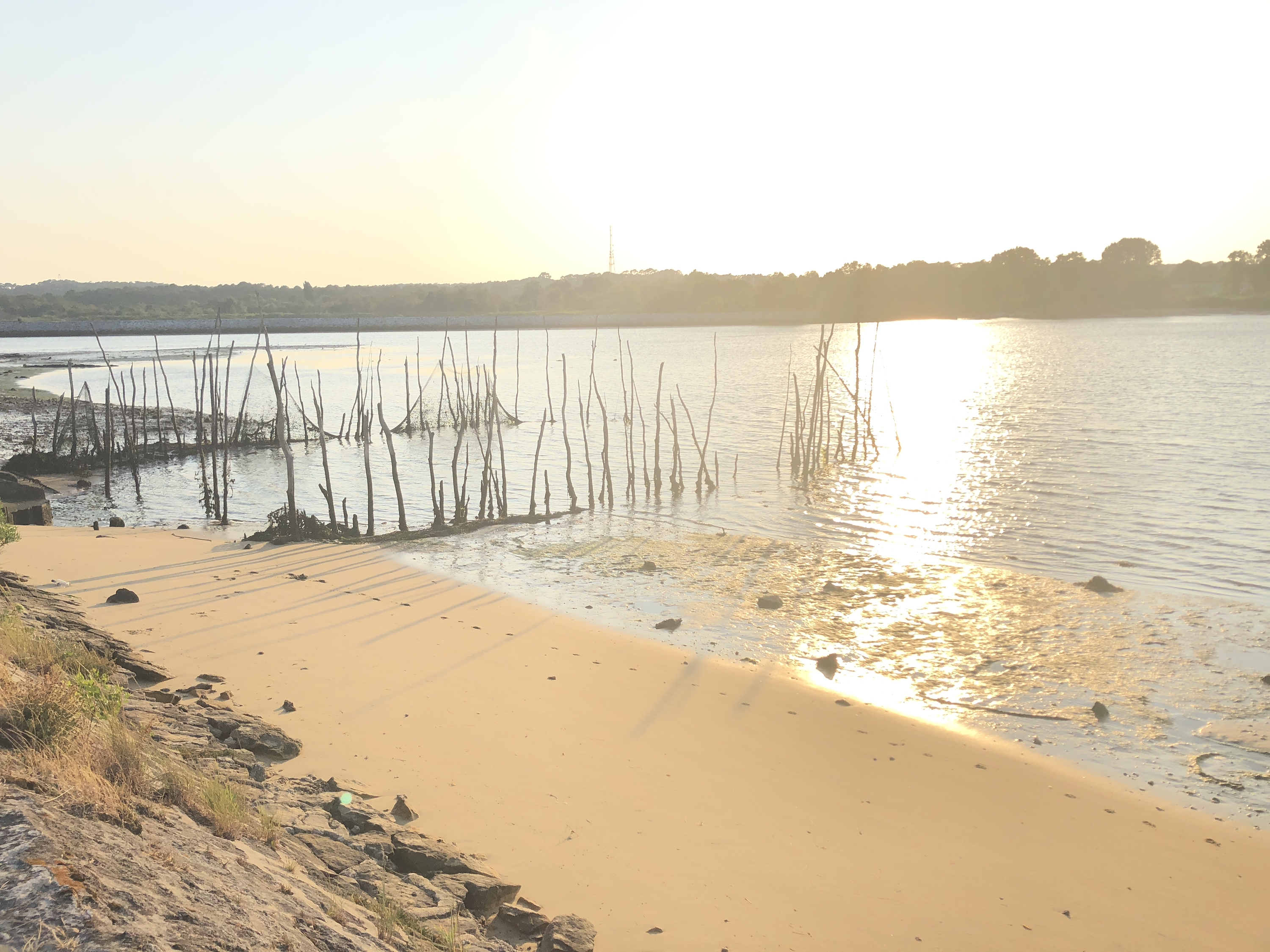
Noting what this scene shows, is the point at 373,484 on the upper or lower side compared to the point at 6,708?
lower

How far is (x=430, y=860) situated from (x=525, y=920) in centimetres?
53

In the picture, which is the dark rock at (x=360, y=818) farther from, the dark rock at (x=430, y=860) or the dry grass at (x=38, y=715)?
the dry grass at (x=38, y=715)

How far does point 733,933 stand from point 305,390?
114ft

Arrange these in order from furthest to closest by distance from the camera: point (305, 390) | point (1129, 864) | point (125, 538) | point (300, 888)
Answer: point (305, 390), point (125, 538), point (1129, 864), point (300, 888)

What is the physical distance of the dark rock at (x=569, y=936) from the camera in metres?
3.05

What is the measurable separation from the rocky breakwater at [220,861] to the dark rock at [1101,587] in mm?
7690

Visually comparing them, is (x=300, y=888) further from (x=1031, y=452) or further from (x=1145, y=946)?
(x=1031, y=452)

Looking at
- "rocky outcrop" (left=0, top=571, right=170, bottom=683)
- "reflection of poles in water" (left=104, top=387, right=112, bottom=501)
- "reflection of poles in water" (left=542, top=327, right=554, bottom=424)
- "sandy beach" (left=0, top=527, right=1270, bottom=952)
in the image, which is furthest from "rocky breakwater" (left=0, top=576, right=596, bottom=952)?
"reflection of poles in water" (left=104, top=387, right=112, bottom=501)

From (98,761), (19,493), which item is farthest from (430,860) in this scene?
(19,493)

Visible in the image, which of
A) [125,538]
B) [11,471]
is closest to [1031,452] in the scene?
[125,538]

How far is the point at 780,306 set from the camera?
3863 inches

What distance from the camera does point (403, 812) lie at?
157 inches

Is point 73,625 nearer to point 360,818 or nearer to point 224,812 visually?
point 360,818

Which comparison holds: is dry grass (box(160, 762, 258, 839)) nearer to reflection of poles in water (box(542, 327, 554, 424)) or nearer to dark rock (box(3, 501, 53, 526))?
dark rock (box(3, 501, 53, 526))
